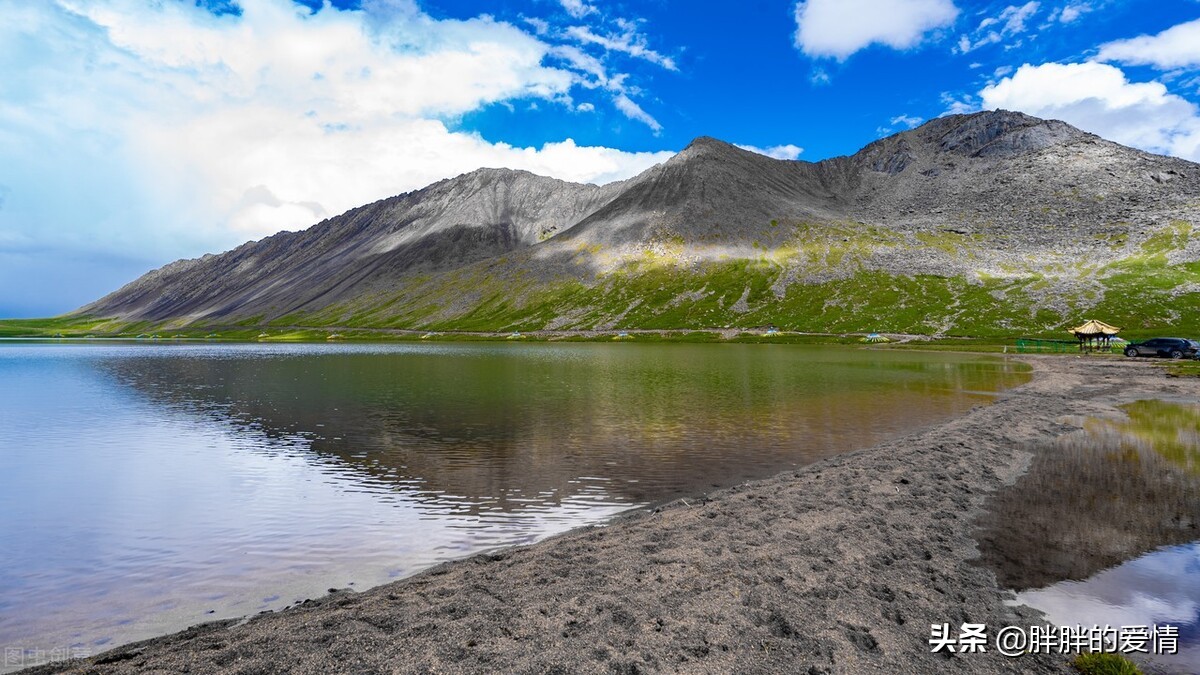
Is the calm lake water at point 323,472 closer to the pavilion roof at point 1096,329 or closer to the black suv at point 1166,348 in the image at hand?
the black suv at point 1166,348

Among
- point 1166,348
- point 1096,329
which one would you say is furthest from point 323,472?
point 1096,329

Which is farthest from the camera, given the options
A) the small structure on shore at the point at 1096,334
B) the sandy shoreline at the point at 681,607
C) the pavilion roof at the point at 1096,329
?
the small structure on shore at the point at 1096,334

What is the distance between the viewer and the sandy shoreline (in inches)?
400

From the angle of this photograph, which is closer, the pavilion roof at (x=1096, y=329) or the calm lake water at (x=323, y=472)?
the calm lake water at (x=323, y=472)

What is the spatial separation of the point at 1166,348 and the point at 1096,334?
13838mm

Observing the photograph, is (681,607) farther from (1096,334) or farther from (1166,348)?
(1096,334)

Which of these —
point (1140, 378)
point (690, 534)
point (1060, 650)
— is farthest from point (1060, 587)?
point (1140, 378)

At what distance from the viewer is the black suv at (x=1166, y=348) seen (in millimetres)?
86969

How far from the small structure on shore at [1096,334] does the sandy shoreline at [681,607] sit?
109489 millimetres

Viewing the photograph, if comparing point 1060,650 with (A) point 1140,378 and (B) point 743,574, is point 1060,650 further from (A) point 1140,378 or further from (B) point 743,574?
(A) point 1140,378

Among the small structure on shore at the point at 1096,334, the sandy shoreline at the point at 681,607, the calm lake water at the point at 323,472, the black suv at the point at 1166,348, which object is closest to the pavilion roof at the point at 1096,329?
the small structure on shore at the point at 1096,334

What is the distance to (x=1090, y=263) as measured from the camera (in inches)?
7677

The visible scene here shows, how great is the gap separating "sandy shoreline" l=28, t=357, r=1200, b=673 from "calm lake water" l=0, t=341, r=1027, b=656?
2435 mm

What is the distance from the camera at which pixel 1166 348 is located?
89.3 m
